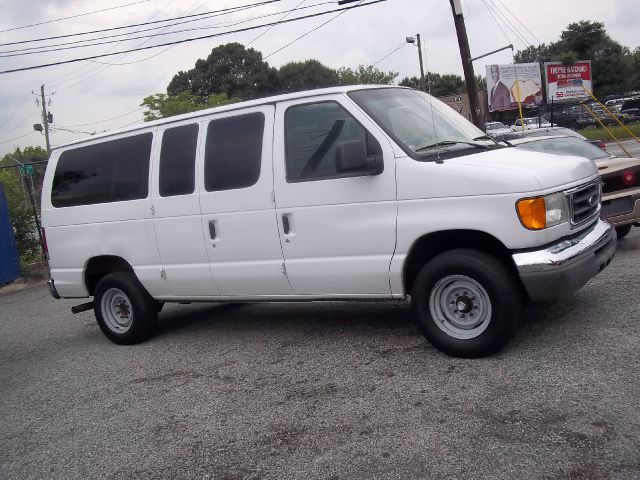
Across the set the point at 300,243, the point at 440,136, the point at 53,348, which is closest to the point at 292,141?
the point at 300,243

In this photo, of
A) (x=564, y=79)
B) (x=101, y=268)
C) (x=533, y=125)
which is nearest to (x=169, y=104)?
(x=533, y=125)

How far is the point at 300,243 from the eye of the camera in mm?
5324

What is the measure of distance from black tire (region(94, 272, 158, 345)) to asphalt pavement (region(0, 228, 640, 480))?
175 mm

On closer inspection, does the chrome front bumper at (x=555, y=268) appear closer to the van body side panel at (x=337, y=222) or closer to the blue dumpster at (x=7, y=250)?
the van body side panel at (x=337, y=222)

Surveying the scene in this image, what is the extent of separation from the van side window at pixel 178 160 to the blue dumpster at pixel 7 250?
8.97 m

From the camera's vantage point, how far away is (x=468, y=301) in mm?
4734

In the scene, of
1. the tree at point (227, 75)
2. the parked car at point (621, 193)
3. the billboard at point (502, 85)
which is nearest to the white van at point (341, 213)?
the parked car at point (621, 193)

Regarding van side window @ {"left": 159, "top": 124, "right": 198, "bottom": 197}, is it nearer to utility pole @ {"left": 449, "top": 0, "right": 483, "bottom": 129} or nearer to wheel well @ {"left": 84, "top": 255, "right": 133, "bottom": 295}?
wheel well @ {"left": 84, "top": 255, "right": 133, "bottom": 295}

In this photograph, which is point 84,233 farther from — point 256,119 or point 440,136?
point 440,136

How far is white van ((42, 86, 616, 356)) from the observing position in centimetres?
450

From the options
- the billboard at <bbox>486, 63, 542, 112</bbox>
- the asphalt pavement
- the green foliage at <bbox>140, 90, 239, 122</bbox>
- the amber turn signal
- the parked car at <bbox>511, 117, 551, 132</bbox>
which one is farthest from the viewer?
the billboard at <bbox>486, 63, 542, 112</bbox>

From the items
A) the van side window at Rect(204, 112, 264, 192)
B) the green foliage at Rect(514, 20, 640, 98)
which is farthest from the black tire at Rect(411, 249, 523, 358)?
the green foliage at Rect(514, 20, 640, 98)

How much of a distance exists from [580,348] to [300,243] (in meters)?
2.34

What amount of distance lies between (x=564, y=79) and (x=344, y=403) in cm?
5041
